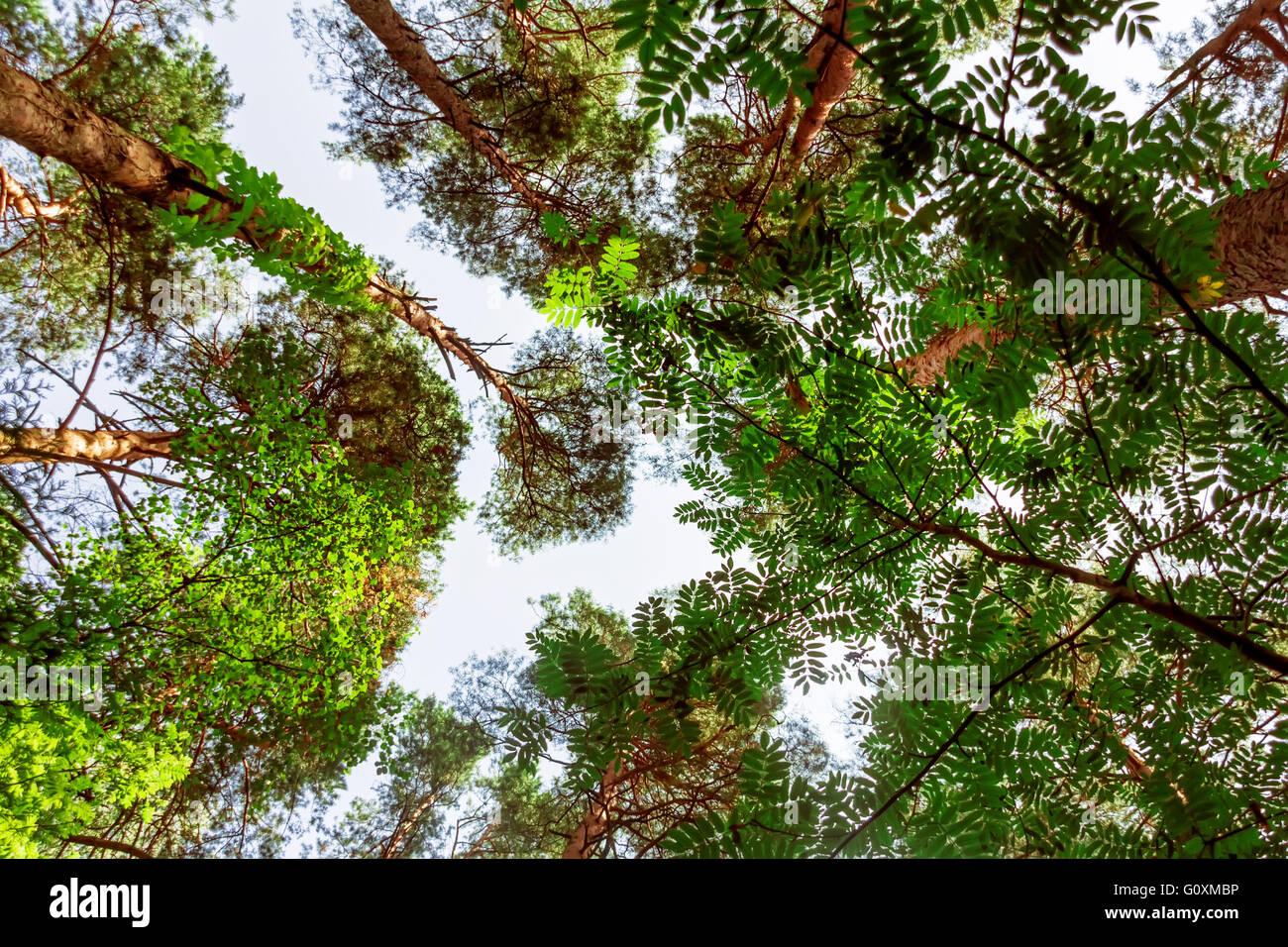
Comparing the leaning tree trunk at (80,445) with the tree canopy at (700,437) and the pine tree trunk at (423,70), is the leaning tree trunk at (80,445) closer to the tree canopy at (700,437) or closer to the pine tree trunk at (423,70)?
the tree canopy at (700,437)

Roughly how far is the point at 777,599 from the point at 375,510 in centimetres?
463

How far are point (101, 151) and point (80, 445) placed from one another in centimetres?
→ 339

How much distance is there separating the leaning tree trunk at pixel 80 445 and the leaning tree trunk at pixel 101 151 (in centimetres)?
235

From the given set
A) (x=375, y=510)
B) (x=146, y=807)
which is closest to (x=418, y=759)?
(x=146, y=807)

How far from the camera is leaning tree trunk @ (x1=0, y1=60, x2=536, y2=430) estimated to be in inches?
121

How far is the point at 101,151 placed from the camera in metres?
3.38

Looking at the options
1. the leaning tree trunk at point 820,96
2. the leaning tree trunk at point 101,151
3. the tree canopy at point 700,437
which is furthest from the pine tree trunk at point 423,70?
the leaning tree trunk at point 820,96

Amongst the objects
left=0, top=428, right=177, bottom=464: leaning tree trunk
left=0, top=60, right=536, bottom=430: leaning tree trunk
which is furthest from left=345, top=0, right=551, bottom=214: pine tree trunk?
left=0, top=428, right=177, bottom=464: leaning tree trunk

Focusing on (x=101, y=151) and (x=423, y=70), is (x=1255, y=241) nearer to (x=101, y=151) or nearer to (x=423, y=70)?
(x=423, y=70)

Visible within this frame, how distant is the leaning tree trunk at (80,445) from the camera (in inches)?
180

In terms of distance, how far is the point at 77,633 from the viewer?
11.9ft

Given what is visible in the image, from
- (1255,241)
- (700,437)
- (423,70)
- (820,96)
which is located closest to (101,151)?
(423,70)

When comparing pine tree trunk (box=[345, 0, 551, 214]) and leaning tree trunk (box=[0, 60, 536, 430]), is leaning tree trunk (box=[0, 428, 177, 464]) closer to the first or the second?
leaning tree trunk (box=[0, 60, 536, 430])
